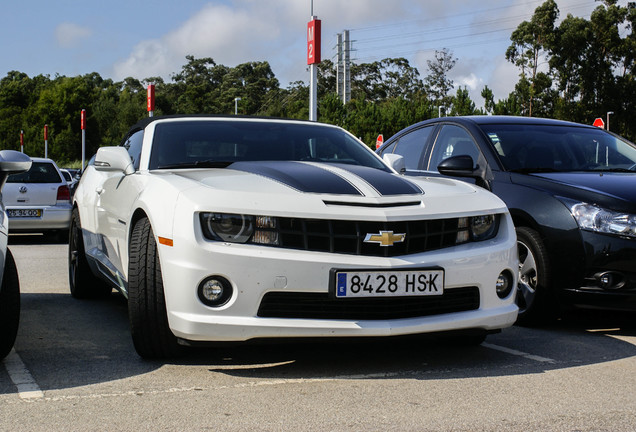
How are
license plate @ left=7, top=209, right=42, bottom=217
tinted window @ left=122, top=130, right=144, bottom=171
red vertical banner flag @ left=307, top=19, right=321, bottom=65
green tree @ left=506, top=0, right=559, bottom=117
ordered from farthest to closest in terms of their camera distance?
green tree @ left=506, top=0, right=559, bottom=117 < red vertical banner flag @ left=307, top=19, right=321, bottom=65 < license plate @ left=7, top=209, right=42, bottom=217 < tinted window @ left=122, top=130, right=144, bottom=171

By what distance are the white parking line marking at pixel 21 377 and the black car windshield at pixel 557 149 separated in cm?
374

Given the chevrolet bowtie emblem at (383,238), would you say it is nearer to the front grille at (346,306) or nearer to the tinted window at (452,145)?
the front grille at (346,306)

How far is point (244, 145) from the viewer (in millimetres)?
5297

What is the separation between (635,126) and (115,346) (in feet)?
215

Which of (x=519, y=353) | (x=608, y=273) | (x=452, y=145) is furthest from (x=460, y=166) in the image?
(x=519, y=353)

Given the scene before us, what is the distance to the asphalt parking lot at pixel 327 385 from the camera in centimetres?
342

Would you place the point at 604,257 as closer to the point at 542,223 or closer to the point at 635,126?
the point at 542,223

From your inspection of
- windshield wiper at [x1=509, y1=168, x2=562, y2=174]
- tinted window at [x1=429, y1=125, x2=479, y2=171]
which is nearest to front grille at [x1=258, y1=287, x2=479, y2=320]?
windshield wiper at [x1=509, y1=168, x2=562, y2=174]

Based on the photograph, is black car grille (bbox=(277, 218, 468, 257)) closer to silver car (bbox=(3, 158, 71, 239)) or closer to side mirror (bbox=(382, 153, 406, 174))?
side mirror (bbox=(382, 153, 406, 174))

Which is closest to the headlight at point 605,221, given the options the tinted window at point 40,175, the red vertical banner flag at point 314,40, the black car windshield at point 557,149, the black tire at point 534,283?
the black tire at point 534,283

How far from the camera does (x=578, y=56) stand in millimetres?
63188

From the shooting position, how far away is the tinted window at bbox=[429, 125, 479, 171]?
6.79 metres

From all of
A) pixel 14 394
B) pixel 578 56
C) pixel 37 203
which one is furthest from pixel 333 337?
pixel 578 56

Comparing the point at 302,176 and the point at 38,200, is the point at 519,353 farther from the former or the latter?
the point at 38,200
